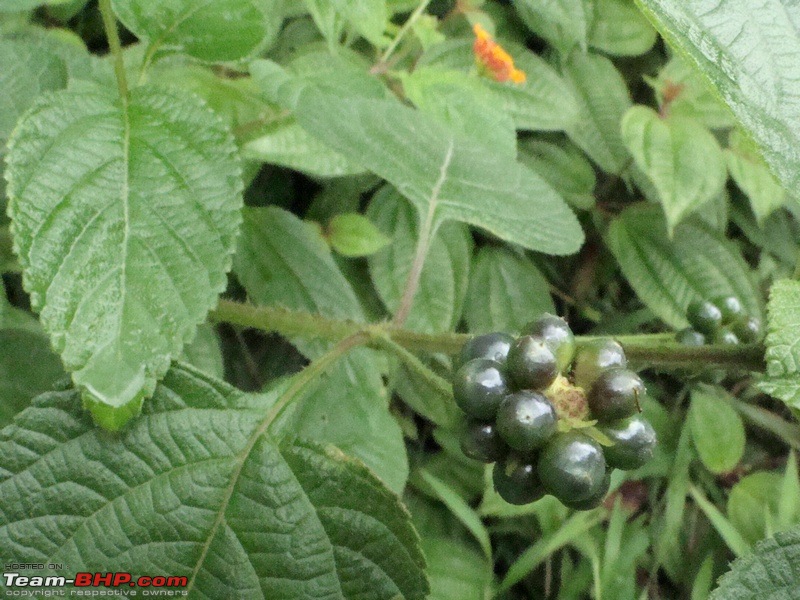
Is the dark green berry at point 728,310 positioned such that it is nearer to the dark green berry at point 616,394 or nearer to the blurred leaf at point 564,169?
the dark green berry at point 616,394

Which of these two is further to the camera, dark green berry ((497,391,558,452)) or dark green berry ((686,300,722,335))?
Result: dark green berry ((686,300,722,335))

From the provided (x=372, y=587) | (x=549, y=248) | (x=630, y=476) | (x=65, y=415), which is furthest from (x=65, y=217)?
(x=630, y=476)

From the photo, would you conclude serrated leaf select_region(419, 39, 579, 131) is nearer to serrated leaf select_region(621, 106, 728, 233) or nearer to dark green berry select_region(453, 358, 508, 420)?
serrated leaf select_region(621, 106, 728, 233)

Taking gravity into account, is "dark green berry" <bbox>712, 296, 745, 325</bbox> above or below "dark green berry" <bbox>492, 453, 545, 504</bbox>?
above

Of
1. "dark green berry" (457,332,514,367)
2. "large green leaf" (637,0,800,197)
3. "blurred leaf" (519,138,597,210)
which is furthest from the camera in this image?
"blurred leaf" (519,138,597,210)

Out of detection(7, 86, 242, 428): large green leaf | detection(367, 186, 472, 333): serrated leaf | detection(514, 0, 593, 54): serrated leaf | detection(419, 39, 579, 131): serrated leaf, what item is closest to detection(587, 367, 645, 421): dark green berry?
detection(7, 86, 242, 428): large green leaf

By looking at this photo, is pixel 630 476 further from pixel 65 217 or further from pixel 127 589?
pixel 65 217

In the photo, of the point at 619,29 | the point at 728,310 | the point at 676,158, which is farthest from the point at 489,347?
the point at 619,29

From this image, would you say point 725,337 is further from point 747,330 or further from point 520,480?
point 520,480
